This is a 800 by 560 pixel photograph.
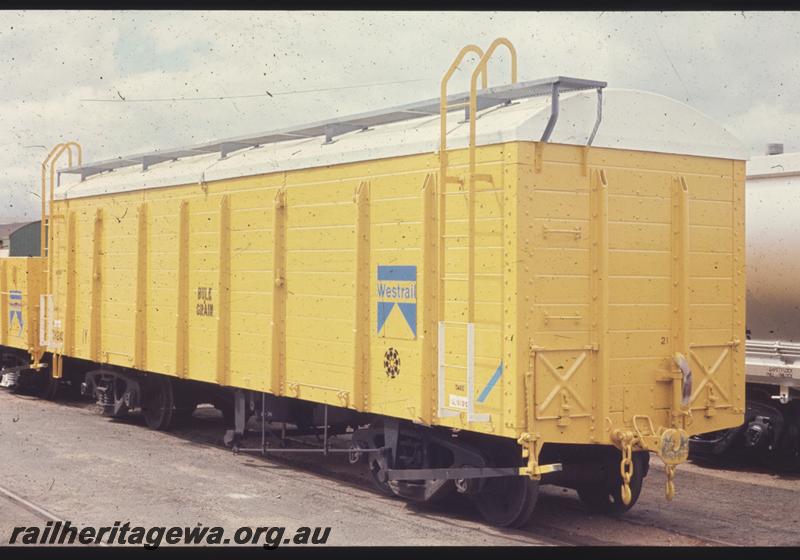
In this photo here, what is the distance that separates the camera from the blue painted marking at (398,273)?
8938mm

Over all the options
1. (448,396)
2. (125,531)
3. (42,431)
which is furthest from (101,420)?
(448,396)

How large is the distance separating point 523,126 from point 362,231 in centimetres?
227

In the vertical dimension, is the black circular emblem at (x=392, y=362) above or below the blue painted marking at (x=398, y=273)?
below

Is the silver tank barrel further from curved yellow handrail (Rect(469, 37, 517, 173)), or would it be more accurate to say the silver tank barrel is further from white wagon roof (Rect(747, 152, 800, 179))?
curved yellow handrail (Rect(469, 37, 517, 173))

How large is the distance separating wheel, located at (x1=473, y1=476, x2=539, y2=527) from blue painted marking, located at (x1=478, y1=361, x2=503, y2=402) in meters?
0.92

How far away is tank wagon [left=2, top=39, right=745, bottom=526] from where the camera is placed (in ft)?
26.1

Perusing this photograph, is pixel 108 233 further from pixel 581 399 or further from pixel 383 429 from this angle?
pixel 581 399

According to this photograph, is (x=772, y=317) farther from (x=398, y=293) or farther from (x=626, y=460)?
(x=398, y=293)

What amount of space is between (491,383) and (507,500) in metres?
1.33

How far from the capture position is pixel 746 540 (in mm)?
8734

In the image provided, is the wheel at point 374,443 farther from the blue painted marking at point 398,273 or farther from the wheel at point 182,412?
the wheel at point 182,412

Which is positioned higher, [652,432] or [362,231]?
[362,231]

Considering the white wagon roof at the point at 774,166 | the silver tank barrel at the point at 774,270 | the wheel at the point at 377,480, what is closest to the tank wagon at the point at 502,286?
the wheel at the point at 377,480

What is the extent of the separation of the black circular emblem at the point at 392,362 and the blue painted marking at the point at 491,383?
1210 millimetres
